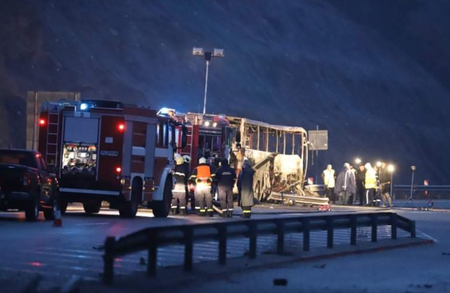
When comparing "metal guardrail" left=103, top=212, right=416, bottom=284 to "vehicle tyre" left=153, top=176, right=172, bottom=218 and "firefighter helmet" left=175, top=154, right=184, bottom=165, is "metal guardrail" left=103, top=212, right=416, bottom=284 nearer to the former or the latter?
"vehicle tyre" left=153, top=176, right=172, bottom=218

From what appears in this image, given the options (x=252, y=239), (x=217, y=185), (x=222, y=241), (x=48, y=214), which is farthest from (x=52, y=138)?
(x=222, y=241)

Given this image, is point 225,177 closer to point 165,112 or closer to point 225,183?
point 225,183

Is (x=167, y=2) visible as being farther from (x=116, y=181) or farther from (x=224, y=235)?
(x=224, y=235)

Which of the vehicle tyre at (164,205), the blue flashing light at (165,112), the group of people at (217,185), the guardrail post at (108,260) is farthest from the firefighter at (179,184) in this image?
the guardrail post at (108,260)

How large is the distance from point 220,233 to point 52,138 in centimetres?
1379

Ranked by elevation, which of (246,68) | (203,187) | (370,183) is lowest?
(203,187)

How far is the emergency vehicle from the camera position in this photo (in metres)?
37.6

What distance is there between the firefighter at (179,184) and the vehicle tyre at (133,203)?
8.16 ft

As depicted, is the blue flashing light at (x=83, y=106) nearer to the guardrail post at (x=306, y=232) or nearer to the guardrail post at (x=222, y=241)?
the guardrail post at (x=306, y=232)

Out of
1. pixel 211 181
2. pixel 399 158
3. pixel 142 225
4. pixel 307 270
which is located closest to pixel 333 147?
pixel 399 158

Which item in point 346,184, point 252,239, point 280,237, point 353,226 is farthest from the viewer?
point 346,184

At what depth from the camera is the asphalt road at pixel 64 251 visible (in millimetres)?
13004

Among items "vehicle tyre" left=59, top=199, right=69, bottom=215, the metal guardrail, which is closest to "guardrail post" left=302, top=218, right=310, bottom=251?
the metal guardrail

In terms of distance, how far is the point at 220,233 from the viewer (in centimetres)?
1444
